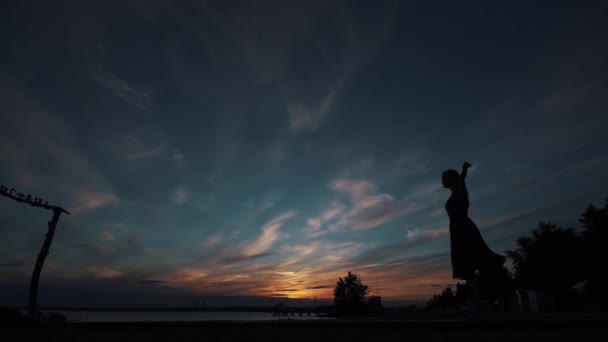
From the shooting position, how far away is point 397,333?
678 cm

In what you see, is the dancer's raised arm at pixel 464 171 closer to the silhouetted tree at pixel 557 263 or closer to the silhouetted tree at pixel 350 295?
the silhouetted tree at pixel 557 263

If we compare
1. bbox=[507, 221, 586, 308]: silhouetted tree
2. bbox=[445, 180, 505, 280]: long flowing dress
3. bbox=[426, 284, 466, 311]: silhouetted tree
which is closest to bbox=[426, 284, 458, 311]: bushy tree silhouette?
bbox=[426, 284, 466, 311]: silhouetted tree

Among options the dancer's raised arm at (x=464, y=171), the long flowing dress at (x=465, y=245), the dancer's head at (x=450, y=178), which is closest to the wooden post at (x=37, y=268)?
the long flowing dress at (x=465, y=245)

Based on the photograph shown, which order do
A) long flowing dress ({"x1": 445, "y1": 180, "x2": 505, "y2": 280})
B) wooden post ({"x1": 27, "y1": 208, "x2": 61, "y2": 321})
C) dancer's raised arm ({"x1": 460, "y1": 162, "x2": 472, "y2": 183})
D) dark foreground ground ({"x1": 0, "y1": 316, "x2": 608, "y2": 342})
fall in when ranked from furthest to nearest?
wooden post ({"x1": 27, "y1": 208, "x2": 61, "y2": 321}) → dancer's raised arm ({"x1": 460, "y1": 162, "x2": 472, "y2": 183}) → long flowing dress ({"x1": 445, "y1": 180, "x2": 505, "y2": 280}) → dark foreground ground ({"x1": 0, "y1": 316, "x2": 608, "y2": 342})

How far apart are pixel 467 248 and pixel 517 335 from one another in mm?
4426

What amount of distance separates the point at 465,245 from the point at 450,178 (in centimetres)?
220

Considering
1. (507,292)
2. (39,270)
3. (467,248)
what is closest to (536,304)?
(467,248)

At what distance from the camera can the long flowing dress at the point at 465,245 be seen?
10.3m

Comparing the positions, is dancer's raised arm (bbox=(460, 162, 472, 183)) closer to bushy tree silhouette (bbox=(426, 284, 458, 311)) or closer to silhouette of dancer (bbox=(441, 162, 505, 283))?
silhouette of dancer (bbox=(441, 162, 505, 283))

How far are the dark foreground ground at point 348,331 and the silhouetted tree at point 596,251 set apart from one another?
1595 inches

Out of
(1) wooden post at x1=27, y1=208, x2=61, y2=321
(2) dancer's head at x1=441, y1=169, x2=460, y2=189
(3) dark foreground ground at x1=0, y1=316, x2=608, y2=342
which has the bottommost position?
(3) dark foreground ground at x1=0, y1=316, x2=608, y2=342

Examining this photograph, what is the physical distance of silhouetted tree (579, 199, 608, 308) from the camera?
124 ft

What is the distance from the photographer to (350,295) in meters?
87.1

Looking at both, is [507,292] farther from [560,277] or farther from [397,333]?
[397,333]
